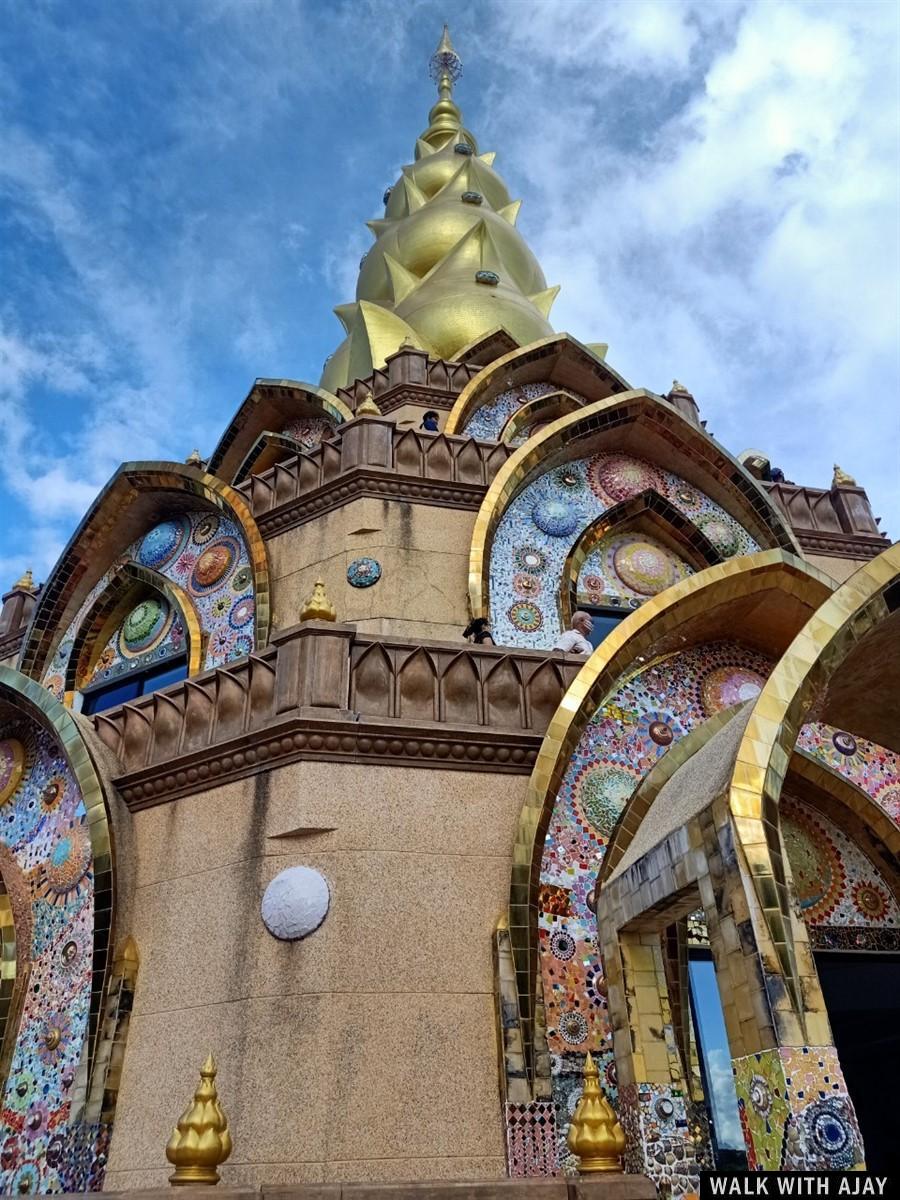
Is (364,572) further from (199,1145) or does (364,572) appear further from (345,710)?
(199,1145)

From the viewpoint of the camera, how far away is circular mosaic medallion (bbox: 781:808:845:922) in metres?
8.74

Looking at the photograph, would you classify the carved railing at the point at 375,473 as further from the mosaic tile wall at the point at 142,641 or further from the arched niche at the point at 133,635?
the mosaic tile wall at the point at 142,641

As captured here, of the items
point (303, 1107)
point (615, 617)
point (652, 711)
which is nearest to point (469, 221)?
point (615, 617)

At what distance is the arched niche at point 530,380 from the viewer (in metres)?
13.9

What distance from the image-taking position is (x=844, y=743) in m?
8.94

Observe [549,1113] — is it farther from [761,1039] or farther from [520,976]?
[761,1039]

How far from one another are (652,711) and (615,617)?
8.50 ft

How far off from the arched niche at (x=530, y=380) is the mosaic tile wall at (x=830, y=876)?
719cm

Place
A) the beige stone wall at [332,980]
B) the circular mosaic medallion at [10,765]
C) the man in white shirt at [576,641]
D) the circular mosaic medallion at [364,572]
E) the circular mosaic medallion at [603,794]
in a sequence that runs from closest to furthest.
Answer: the beige stone wall at [332,980] → the circular mosaic medallion at [603,794] → the man in white shirt at [576,641] → the circular mosaic medallion at [10,765] → the circular mosaic medallion at [364,572]

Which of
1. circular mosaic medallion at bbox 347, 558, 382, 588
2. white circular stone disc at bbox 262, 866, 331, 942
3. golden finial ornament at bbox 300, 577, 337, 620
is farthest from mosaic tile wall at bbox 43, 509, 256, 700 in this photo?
white circular stone disc at bbox 262, 866, 331, 942

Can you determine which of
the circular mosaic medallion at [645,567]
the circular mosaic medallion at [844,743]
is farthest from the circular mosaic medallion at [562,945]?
the circular mosaic medallion at [645,567]

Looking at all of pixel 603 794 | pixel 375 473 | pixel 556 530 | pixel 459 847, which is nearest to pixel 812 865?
pixel 603 794

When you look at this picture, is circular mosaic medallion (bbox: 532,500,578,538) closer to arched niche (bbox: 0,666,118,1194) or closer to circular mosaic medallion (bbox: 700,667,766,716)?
circular mosaic medallion (bbox: 700,667,766,716)

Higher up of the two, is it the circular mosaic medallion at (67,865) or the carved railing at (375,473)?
the carved railing at (375,473)
